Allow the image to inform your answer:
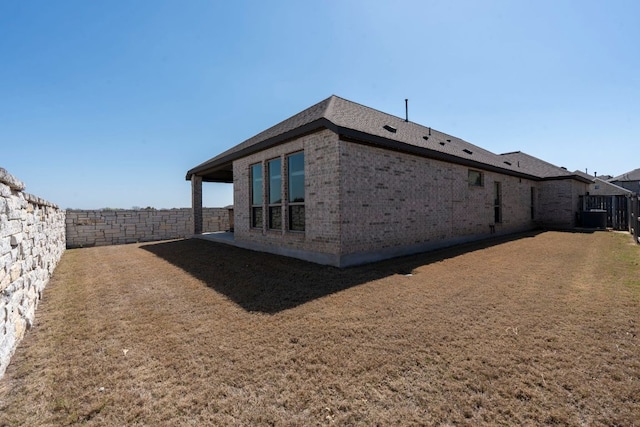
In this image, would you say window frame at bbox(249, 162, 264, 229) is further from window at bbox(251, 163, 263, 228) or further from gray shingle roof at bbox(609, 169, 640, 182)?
gray shingle roof at bbox(609, 169, 640, 182)

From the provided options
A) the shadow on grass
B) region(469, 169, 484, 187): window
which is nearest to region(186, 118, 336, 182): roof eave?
the shadow on grass

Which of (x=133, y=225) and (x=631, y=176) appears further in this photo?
(x=631, y=176)

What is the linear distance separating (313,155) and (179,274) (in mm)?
4490

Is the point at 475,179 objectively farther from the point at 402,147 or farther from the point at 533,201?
the point at 533,201

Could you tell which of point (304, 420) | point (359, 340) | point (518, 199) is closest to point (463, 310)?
point (359, 340)

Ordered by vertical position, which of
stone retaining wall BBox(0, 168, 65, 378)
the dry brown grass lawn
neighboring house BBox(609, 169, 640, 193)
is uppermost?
neighboring house BBox(609, 169, 640, 193)

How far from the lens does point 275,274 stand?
640cm

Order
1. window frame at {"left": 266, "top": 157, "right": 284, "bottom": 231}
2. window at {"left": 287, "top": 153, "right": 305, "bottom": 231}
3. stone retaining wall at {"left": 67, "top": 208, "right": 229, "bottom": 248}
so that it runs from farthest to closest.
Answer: stone retaining wall at {"left": 67, "top": 208, "right": 229, "bottom": 248}, window frame at {"left": 266, "top": 157, "right": 284, "bottom": 231}, window at {"left": 287, "top": 153, "right": 305, "bottom": 231}

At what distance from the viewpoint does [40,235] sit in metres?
5.74

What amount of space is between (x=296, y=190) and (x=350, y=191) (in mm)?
1874

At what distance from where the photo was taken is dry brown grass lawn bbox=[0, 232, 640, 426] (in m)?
2.20

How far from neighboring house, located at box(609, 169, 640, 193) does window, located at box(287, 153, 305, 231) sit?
54.8 metres

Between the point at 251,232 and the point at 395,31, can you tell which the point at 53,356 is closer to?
the point at 251,232

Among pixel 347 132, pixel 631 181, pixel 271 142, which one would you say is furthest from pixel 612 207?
pixel 631 181
